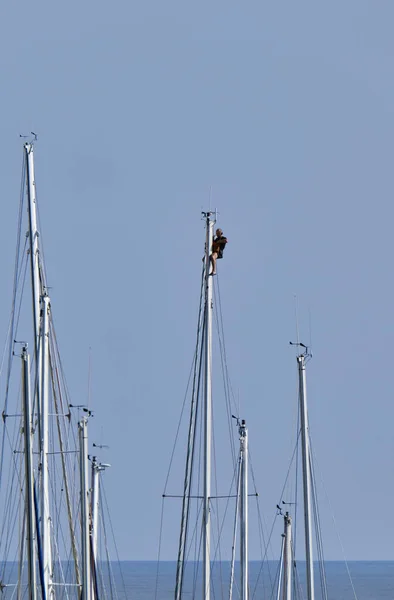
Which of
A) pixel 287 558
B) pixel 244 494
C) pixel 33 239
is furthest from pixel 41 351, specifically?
pixel 287 558

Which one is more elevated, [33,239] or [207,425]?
[33,239]

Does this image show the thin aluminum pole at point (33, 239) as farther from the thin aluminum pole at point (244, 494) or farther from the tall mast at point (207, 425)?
the thin aluminum pole at point (244, 494)

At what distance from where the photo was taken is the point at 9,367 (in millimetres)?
37531

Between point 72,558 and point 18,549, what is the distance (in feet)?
8.74

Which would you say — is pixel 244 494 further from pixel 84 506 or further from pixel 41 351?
→ pixel 41 351

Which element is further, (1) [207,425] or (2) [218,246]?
(2) [218,246]

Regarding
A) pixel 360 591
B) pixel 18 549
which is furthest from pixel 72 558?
pixel 360 591

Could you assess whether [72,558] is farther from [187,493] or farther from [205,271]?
[205,271]

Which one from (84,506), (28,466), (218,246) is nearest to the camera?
(28,466)

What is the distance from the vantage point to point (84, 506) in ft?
120

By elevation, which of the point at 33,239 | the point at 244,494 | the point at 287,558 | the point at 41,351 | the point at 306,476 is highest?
the point at 33,239

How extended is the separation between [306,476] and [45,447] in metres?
5.79

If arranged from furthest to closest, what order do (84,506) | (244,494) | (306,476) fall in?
(244,494)
(306,476)
(84,506)

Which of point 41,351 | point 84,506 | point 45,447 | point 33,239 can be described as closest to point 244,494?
point 45,447
